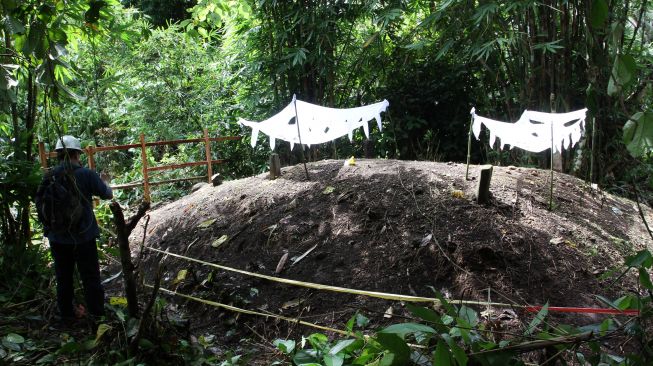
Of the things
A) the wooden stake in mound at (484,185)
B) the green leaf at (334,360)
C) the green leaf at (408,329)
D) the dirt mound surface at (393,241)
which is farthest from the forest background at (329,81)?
the green leaf at (408,329)

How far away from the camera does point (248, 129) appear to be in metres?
8.87

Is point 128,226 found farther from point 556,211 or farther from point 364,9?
point 364,9

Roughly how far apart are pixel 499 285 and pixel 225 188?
3.15m

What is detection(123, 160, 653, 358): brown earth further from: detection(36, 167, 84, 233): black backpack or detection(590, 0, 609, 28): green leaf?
detection(590, 0, 609, 28): green leaf

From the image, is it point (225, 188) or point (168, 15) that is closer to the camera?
point (225, 188)

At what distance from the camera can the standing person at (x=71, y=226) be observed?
3240 millimetres

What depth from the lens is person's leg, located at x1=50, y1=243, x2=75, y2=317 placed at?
3.33 meters

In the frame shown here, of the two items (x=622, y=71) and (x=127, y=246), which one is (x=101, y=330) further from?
(x=622, y=71)

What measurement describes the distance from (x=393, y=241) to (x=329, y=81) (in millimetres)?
4244

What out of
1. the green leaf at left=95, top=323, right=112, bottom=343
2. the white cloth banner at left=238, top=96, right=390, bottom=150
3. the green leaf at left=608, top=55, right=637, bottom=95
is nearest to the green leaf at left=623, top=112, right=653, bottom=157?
the green leaf at left=608, top=55, right=637, bottom=95

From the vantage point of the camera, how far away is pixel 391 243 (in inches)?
155

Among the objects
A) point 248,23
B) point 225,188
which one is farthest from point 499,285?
point 248,23

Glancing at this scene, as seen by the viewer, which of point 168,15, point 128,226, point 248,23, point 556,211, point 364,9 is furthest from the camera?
point 168,15

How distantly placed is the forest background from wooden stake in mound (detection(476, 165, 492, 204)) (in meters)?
1.14
